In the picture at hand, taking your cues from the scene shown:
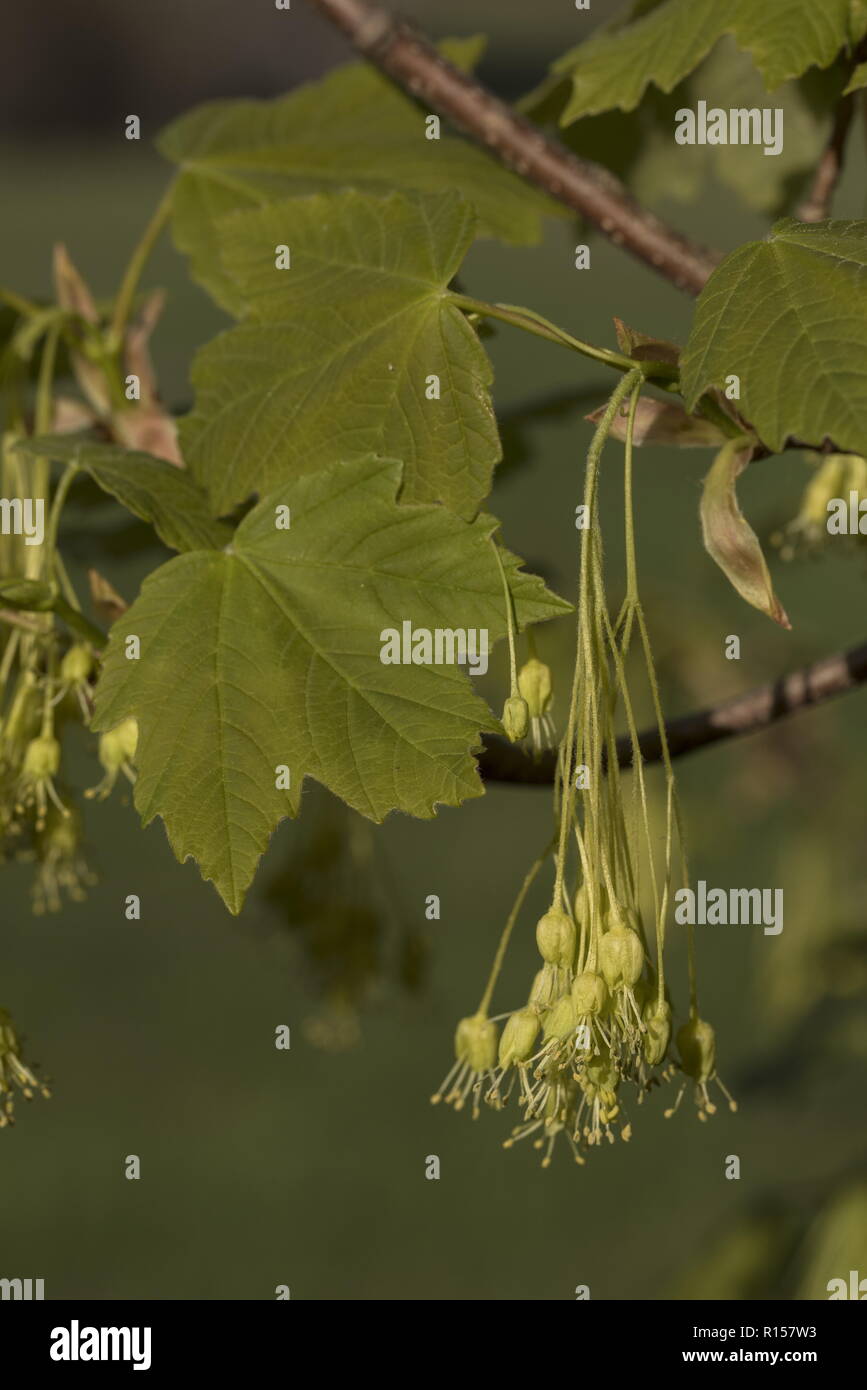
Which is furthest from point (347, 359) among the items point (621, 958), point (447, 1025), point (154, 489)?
point (447, 1025)

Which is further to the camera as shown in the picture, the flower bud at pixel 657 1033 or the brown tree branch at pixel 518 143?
the brown tree branch at pixel 518 143

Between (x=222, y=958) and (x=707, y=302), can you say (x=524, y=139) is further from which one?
(x=222, y=958)

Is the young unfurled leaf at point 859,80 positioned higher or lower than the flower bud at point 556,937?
higher

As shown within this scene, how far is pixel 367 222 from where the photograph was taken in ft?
2.37

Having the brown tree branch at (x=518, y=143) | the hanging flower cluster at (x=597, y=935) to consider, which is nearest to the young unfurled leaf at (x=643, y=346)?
the hanging flower cluster at (x=597, y=935)

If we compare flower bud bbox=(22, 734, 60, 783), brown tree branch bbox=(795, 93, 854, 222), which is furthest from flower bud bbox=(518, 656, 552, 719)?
brown tree branch bbox=(795, 93, 854, 222)

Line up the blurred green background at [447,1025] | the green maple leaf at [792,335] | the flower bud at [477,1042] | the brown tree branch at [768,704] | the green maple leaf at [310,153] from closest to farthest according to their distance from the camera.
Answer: the green maple leaf at [792,335]
the flower bud at [477,1042]
the brown tree branch at [768,704]
the green maple leaf at [310,153]
the blurred green background at [447,1025]

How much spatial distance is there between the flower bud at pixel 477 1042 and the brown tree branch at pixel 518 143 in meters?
0.45

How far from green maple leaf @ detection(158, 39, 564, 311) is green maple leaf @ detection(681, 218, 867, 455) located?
38 centimetres

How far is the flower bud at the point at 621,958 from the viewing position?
56cm

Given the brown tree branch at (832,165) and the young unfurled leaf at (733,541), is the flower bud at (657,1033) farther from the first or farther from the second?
the brown tree branch at (832,165)

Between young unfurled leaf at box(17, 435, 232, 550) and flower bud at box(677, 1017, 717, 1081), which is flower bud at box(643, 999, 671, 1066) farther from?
young unfurled leaf at box(17, 435, 232, 550)

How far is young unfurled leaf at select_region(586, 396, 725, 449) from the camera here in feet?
2.16
